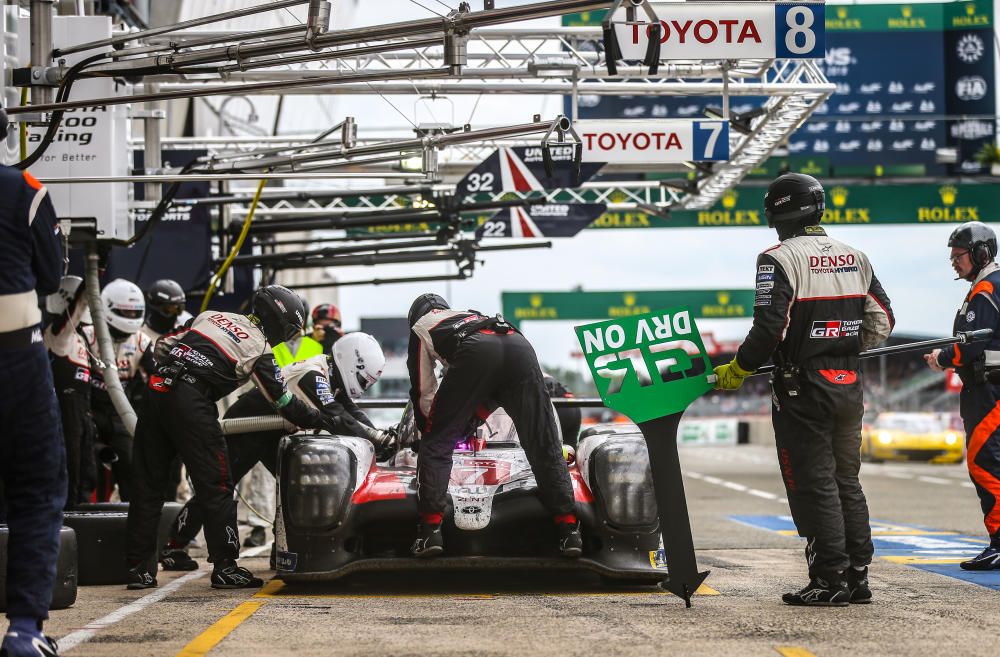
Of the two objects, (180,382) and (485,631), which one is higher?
(180,382)

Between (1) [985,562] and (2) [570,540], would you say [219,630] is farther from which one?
(1) [985,562]

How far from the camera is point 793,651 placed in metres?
5.37

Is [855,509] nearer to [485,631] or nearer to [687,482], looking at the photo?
[485,631]

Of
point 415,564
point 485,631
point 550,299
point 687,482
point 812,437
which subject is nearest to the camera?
point 485,631

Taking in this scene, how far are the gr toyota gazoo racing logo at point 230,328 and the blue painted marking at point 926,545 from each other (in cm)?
418

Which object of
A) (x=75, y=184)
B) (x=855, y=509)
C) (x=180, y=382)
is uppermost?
(x=75, y=184)

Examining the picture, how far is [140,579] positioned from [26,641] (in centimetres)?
302

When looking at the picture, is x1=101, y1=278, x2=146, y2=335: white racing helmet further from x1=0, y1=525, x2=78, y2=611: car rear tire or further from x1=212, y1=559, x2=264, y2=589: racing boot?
x1=0, y1=525, x2=78, y2=611: car rear tire

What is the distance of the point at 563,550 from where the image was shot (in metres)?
7.35

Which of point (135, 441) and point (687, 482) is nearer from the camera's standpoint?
point (135, 441)

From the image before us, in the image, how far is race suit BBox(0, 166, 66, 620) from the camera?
17.0 ft

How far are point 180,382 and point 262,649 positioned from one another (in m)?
2.83

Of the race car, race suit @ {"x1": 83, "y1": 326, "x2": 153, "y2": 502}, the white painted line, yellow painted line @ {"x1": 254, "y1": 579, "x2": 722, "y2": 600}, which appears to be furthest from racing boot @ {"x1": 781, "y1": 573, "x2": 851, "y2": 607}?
race suit @ {"x1": 83, "y1": 326, "x2": 153, "y2": 502}

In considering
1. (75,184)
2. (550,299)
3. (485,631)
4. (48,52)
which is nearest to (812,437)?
(485,631)
